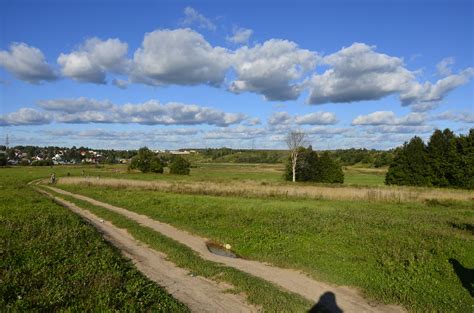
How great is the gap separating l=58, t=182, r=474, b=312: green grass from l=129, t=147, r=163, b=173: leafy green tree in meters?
72.5

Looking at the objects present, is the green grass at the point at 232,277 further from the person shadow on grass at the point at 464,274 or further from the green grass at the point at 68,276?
the person shadow on grass at the point at 464,274

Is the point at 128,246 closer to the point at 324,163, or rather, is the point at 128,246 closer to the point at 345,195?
the point at 345,195

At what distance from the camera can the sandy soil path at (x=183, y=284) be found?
8.41 meters

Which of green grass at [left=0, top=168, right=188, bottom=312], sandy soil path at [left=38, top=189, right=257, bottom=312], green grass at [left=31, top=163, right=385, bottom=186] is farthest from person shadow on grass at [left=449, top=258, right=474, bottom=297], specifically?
green grass at [left=31, top=163, right=385, bottom=186]

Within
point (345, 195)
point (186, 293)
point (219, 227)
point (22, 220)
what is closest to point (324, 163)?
point (345, 195)

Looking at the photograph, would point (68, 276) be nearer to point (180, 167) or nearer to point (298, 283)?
point (298, 283)

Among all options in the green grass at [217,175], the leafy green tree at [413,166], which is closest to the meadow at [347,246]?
the leafy green tree at [413,166]

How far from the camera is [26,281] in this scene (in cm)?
883

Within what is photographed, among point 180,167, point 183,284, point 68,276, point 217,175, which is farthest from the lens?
point 180,167

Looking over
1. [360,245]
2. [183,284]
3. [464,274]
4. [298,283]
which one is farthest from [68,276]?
[464,274]

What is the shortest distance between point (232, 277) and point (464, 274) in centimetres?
661

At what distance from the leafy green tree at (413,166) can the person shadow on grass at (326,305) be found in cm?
5063

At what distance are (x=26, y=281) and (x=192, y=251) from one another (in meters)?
5.87

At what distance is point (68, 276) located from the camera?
934cm
